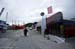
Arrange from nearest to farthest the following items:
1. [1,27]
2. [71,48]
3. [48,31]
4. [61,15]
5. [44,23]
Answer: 1. [71,48]
2. [61,15]
3. [44,23]
4. [48,31]
5. [1,27]

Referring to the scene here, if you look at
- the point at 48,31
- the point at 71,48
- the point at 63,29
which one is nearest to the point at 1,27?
the point at 48,31

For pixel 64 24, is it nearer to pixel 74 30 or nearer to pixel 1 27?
pixel 74 30

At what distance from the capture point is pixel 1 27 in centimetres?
7519

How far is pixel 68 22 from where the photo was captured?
3312 centimetres

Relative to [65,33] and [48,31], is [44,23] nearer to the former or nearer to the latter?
[48,31]

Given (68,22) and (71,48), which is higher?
(68,22)

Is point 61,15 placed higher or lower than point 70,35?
higher

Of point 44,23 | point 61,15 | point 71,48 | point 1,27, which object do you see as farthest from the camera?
point 1,27

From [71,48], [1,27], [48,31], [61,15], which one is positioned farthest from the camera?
[1,27]

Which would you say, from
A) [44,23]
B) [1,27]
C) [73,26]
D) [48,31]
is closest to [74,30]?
[73,26]

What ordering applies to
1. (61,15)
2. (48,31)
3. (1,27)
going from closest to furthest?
1. (61,15)
2. (48,31)
3. (1,27)

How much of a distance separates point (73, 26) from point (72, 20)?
3.12ft

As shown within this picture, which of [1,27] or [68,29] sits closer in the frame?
[68,29]

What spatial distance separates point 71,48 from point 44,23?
2852cm
